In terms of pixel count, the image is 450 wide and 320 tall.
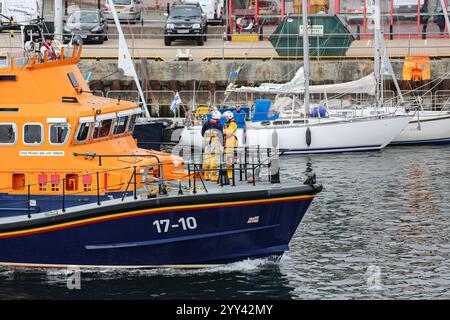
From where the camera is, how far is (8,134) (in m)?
21.0

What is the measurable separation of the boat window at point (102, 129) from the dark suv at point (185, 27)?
2395cm

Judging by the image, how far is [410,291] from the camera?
2000 centimetres

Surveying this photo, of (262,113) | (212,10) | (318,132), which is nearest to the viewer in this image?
(318,132)

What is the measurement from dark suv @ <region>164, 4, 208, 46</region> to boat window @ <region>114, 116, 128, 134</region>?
76.7 feet

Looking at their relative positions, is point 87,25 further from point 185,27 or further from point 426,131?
point 426,131

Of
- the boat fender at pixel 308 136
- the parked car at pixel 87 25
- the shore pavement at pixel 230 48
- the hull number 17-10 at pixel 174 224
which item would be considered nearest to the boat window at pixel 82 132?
the hull number 17-10 at pixel 174 224

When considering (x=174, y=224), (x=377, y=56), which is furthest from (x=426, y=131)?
(x=174, y=224)

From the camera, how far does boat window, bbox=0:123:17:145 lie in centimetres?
2095

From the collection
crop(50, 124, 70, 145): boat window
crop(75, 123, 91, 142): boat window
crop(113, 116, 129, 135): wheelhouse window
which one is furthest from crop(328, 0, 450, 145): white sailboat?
crop(50, 124, 70, 145): boat window

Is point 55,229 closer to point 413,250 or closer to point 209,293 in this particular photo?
point 209,293

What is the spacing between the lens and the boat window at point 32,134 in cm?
2091

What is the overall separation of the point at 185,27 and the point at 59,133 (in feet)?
82.3

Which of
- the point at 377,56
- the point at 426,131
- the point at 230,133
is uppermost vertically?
the point at 377,56

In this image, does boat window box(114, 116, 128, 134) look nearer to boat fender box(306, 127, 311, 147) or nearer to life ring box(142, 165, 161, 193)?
life ring box(142, 165, 161, 193)
